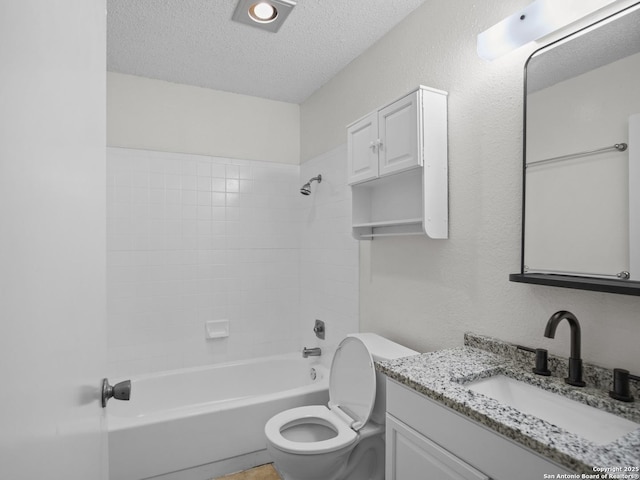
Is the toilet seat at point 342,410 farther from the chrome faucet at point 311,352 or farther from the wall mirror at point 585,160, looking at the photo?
the wall mirror at point 585,160

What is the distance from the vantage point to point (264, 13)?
1978 millimetres

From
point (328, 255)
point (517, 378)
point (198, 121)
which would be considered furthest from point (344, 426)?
point (198, 121)

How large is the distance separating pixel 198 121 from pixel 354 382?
7.65ft

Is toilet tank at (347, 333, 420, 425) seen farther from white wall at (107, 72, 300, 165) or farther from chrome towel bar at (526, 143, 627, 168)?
white wall at (107, 72, 300, 165)

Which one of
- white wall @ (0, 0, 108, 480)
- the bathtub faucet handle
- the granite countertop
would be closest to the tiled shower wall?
the granite countertop

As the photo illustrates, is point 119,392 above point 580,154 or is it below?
below

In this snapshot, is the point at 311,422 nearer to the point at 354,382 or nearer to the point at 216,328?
the point at 354,382

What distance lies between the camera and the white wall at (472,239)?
4.13 ft

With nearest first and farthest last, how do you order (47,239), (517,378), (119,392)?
(47,239) < (119,392) < (517,378)

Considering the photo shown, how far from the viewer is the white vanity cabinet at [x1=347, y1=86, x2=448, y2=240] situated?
65.7 inches

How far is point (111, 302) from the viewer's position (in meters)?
2.63

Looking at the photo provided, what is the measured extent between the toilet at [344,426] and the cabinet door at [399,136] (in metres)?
0.95

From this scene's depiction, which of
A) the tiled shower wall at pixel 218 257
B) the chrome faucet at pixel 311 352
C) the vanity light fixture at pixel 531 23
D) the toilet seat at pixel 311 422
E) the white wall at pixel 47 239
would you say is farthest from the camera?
the chrome faucet at pixel 311 352

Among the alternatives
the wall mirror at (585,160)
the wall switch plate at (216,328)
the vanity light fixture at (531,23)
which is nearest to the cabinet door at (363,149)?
the vanity light fixture at (531,23)
